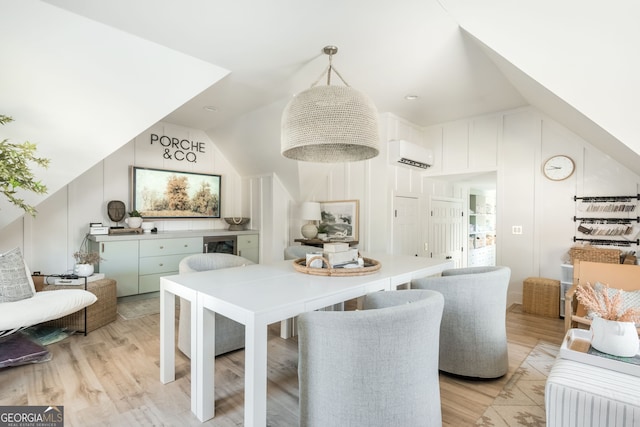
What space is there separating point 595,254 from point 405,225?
2.09 metres

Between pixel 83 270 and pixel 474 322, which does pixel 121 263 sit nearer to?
pixel 83 270

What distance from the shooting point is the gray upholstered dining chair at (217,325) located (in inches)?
96.7

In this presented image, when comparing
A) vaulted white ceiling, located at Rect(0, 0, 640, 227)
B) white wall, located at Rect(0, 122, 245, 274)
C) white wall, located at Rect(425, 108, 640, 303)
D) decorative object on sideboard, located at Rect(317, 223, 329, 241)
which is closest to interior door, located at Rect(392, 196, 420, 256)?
white wall, located at Rect(425, 108, 640, 303)

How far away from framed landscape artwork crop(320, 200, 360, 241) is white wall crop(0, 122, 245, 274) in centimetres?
122

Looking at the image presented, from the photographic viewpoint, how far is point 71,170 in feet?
8.99

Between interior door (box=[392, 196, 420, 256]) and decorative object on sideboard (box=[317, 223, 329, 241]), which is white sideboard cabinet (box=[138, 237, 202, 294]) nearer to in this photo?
decorative object on sideboard (box=[317, 223, 329, 241])

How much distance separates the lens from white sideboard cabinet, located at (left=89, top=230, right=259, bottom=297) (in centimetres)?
379

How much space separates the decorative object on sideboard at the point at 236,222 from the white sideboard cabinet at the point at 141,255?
0.67m

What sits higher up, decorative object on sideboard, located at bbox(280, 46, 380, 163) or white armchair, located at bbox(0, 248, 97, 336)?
decorative object on sideboard, located at bbox(280, 46, 380, 163)

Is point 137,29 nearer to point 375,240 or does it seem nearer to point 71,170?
point 71,170

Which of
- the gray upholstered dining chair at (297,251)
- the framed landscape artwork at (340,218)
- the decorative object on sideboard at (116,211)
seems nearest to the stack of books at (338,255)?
the gray upholstered dining chair at (297,251)

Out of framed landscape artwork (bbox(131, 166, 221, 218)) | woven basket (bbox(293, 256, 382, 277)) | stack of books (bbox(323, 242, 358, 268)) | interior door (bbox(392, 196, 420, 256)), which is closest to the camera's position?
woven basket (bbox(293, 256, 382, 277))

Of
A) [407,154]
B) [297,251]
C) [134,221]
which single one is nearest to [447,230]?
[407,154]

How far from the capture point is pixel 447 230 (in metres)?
5.23
